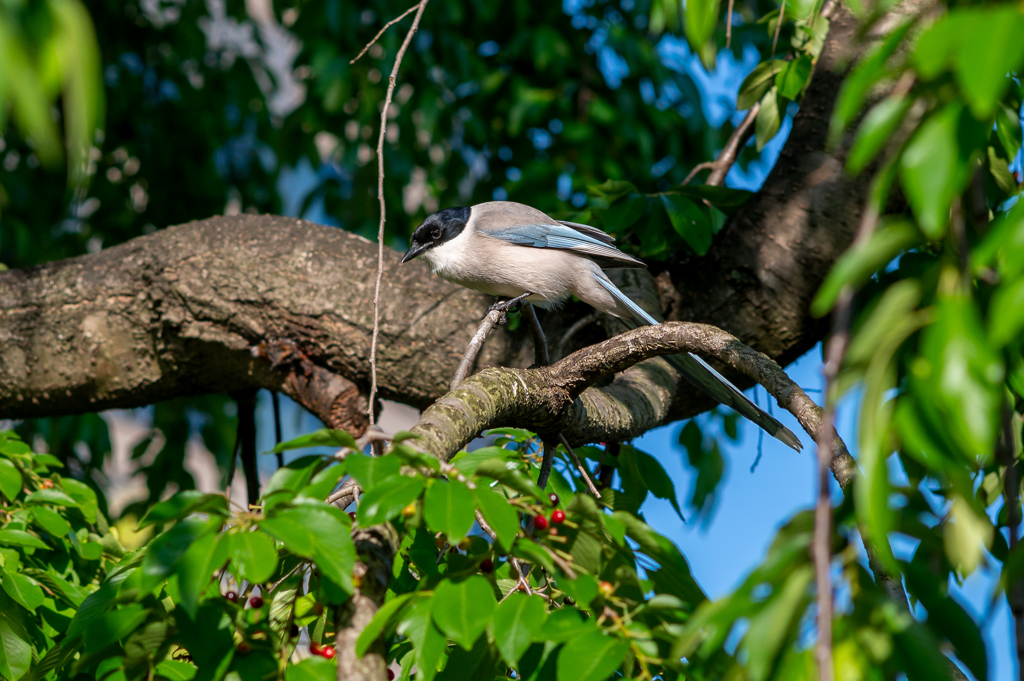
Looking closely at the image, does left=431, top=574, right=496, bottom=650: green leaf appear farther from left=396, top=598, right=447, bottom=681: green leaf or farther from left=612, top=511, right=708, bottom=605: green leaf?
left=612, top=511, right=708, bottom=605: green leaf

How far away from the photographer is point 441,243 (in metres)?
2.46

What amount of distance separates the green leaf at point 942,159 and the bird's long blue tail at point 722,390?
104 centimetres

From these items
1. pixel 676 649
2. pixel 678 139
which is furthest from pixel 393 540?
pixel 678 139

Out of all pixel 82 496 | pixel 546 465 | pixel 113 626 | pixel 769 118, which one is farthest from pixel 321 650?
pixel 769 118

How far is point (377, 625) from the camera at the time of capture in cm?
82

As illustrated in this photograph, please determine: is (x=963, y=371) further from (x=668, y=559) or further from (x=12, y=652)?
(x=12, y=652)

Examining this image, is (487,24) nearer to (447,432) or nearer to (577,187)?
(577,187)

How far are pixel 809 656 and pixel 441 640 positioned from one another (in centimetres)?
40

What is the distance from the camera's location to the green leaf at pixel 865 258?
570 millimetres

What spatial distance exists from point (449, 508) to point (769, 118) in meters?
1.90

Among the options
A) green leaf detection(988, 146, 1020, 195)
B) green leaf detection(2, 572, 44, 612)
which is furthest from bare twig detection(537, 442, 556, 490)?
green leaf detection(988, 146, 1020, 195)

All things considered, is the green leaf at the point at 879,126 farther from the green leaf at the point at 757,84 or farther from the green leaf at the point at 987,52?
the green leaf at the point at 757,84

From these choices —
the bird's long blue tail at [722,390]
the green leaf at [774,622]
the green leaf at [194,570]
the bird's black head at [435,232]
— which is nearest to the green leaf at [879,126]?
the green leaf at [774,622]

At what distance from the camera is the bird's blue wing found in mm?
2289
